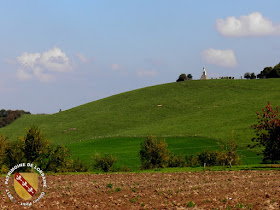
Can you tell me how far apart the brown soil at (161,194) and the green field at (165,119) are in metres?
39.8

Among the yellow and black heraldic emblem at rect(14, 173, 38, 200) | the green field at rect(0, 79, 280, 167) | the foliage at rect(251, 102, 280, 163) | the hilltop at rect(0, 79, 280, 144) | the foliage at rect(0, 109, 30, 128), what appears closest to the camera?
the yellow and black heraldic emblem at rect(14, 173, 38, 200)

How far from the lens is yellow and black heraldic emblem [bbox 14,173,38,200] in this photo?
91.0 feet

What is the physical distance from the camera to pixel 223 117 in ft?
378

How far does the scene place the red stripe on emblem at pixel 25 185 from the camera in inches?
1113

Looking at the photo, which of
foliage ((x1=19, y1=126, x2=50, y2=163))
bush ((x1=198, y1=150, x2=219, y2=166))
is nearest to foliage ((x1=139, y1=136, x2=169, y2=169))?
bush ((x1=198, y1=150, x2=219, y2=166))

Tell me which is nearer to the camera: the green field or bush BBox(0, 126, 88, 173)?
bush BBox(0, 126, 88, 173)

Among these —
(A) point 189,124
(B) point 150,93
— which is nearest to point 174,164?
(A) point 189,124

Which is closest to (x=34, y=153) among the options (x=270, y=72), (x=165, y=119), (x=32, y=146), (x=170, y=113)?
Result: (x=32, y=146)

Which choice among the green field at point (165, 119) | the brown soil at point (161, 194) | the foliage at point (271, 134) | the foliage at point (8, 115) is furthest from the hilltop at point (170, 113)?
the brown soil at point (161, 194)

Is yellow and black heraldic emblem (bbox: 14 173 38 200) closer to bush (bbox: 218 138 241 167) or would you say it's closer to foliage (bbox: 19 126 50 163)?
foliage (bbox: 19 126 50 163)

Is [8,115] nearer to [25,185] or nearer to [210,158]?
[210,158]

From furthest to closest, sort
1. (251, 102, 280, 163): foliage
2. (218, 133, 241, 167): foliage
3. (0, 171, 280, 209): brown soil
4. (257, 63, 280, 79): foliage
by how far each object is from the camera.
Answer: (257, 63, 280, 79): foliage, (218, 133, 241, 167): foliage, (251, 102, 280, 163): foliage, (0, 171, 280, 209): brown soil

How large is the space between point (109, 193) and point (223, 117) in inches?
3536

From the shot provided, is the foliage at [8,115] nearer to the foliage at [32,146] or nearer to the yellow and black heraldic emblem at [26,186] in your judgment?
the foliage at [32,146]
